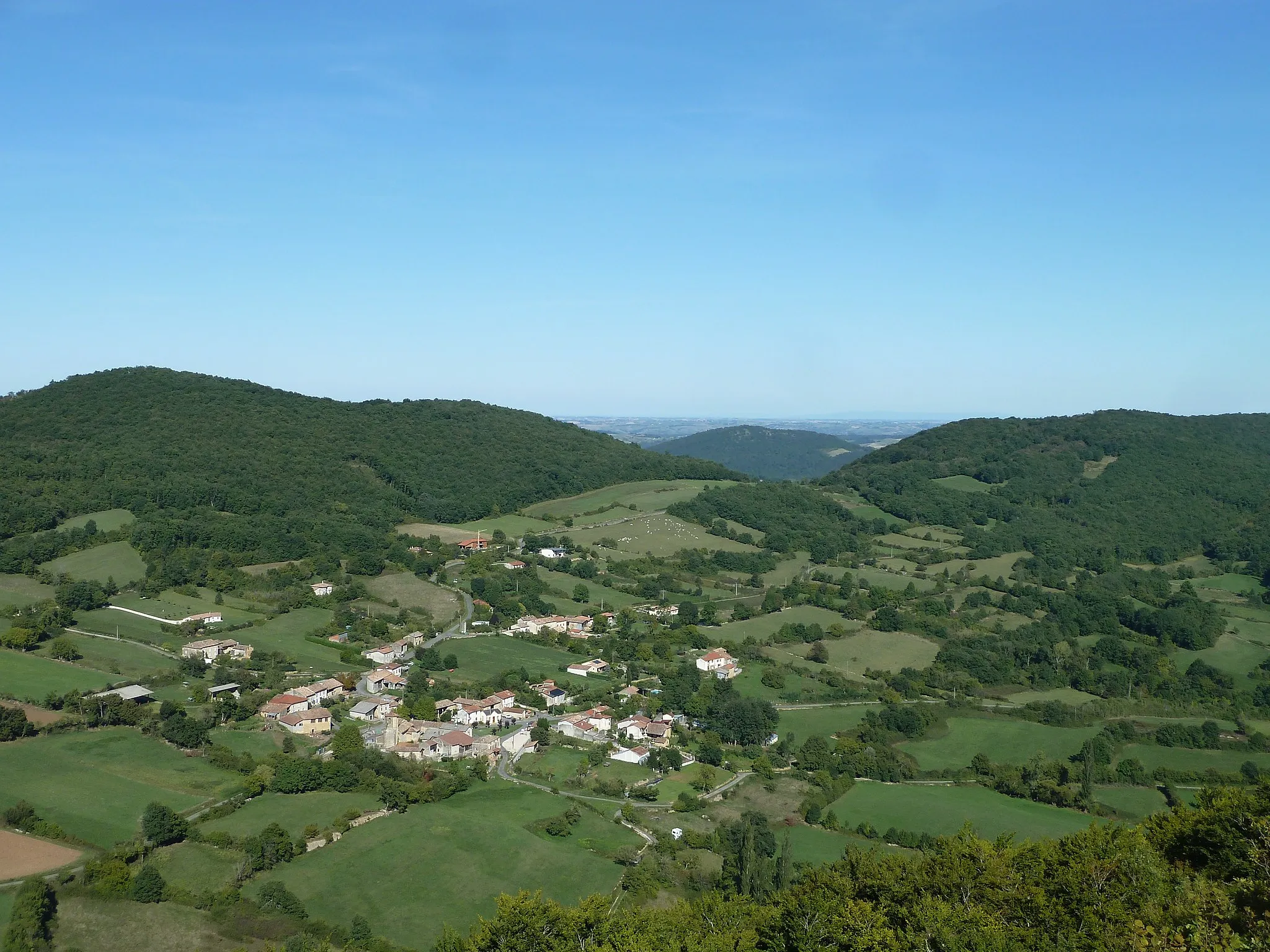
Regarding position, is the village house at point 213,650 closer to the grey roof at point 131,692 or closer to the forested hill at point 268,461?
the grey roof at point 131,692

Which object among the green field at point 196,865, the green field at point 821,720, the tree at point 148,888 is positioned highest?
the tree at point 148,888

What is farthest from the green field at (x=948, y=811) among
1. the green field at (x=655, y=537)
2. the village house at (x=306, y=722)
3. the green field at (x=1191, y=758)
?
the green field at (x=655, y=537)

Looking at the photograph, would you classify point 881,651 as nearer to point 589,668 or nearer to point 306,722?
point 589,668

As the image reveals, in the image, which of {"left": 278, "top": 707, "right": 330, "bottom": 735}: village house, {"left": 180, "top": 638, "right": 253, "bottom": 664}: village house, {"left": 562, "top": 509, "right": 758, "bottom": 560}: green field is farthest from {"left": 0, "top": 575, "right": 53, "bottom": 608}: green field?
{"left": 562, "top": 509, "right": 758, "bottom": 560}: green field

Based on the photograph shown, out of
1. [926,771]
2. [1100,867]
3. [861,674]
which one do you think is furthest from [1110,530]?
[1100,867]

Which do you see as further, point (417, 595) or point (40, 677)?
point (417, 595)

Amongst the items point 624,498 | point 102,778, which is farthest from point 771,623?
point 102,778

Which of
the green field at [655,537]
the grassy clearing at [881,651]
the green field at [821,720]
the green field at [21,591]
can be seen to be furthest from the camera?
the green field at [655,537]
